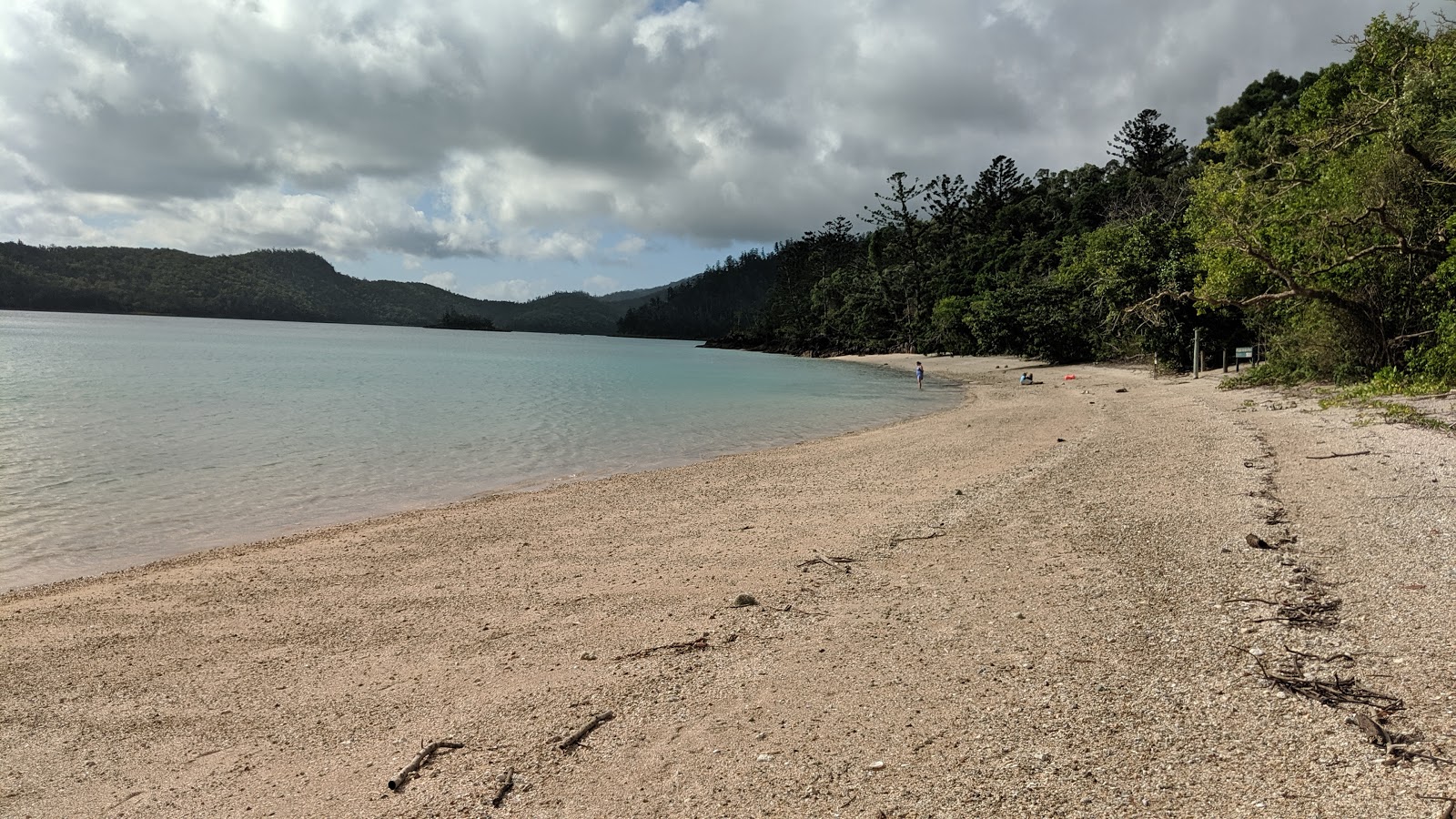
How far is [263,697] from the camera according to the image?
16.4ft

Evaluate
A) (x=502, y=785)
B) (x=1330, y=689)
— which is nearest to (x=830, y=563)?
(x=1330, y=689)

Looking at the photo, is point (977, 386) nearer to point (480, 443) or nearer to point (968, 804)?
point (480, 443)

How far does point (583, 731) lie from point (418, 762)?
84 cm

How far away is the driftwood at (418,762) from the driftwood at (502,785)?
0.48 meters

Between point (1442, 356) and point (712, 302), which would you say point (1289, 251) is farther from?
point (712, 302)

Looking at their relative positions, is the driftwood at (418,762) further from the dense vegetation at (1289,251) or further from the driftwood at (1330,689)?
the dense vegetation at (1289,251)

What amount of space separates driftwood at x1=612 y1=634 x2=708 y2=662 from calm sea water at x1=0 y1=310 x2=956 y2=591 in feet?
23.6

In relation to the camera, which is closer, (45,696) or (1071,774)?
(1071,774)

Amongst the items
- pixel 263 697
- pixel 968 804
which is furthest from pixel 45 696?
pixel 968 804

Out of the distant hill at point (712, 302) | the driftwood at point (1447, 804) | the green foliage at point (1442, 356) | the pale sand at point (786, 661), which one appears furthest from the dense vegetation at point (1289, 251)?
the distant hill at point (712, 302)

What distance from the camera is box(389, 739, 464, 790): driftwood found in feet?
12.2

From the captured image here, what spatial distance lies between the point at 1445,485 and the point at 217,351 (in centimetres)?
7225

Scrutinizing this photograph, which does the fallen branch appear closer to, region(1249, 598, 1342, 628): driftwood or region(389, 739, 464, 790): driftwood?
→ region(1249, 598, 1342, 628): driftwood

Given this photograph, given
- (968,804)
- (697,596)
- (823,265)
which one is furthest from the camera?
(823,265)
